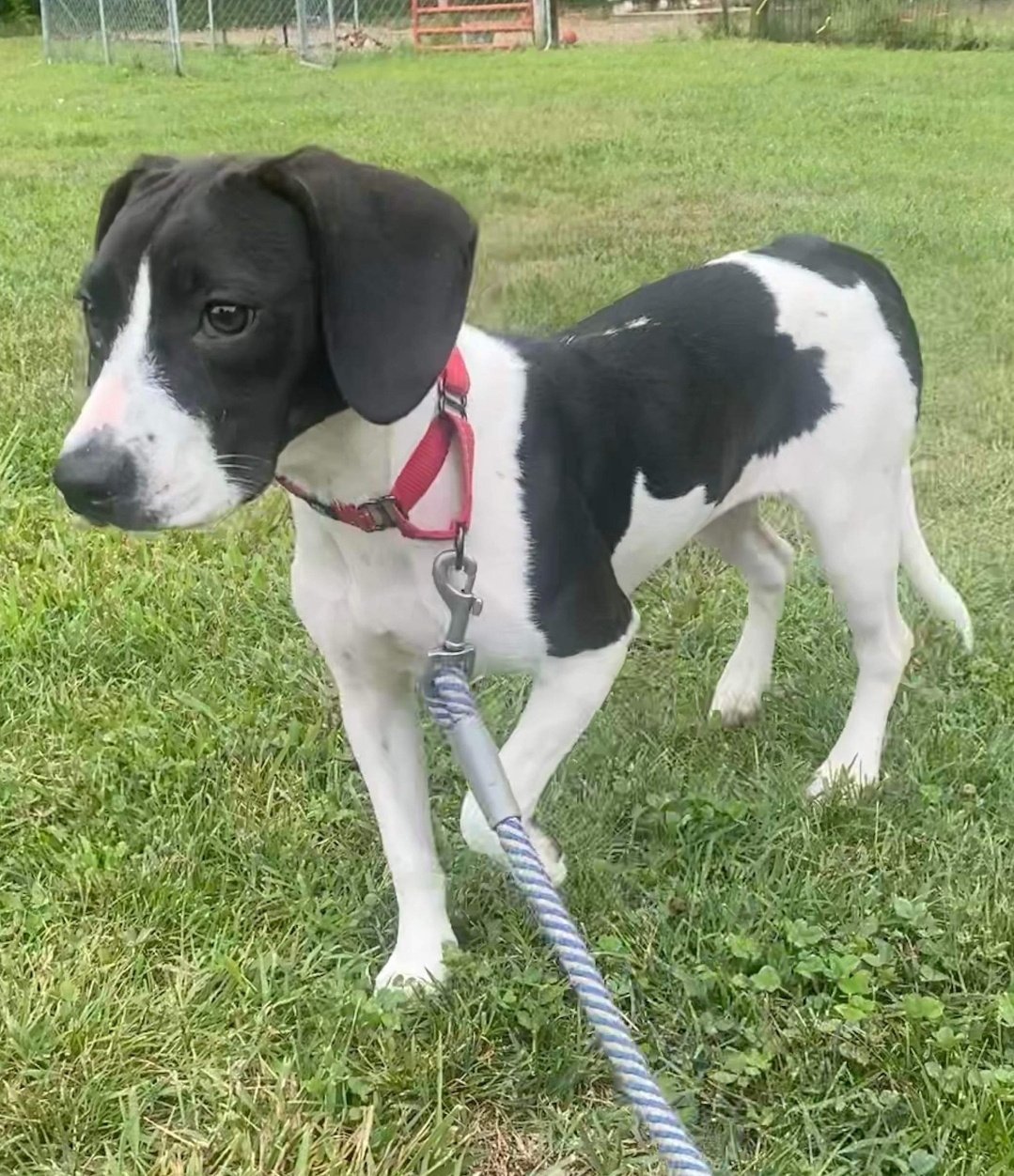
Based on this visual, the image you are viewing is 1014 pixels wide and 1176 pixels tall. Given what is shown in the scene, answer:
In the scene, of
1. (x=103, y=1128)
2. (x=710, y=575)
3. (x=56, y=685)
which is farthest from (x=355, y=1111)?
(x=710, y=575)

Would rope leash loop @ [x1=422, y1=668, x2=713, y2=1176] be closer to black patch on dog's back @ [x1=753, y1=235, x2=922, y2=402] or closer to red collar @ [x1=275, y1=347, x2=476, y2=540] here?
red collar @ [x1=275, y1=347, x2=476, y2=540]

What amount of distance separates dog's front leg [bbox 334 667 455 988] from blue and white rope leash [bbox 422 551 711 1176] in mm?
267

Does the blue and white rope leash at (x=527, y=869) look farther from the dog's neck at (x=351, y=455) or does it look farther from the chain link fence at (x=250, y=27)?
the chain link fence at (x=250, y=27)

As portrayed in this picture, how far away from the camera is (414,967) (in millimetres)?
2414

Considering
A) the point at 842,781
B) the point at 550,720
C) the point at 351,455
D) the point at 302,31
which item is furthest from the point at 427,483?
the point at 302,31

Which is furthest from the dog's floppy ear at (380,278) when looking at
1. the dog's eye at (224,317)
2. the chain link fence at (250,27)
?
the chain link fence at (250,27)

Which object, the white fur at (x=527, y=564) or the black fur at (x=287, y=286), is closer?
the black fur at (x=287, y=286)

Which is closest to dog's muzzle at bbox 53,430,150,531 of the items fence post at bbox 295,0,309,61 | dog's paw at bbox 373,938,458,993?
dog's paw at bbox 373,938,458,993

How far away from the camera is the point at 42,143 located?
11.3 metres

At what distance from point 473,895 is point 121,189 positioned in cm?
136

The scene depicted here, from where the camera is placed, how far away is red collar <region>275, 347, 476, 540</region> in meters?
2.08

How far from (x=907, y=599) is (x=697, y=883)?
1.35 meters

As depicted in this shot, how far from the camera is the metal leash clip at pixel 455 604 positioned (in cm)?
208

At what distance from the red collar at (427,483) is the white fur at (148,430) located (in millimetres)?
279
